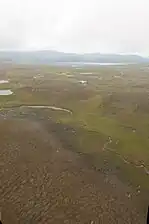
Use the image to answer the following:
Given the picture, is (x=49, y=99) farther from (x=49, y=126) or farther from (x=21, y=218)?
(x=21, y=218)

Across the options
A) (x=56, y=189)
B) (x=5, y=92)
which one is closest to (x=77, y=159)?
(x=56, y=189)

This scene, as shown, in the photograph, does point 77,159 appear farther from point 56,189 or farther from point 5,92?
point 5,92

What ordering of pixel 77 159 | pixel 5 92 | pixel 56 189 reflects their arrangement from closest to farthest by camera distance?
pixel 56 189 < pixel 77 159 < pixel 5 92

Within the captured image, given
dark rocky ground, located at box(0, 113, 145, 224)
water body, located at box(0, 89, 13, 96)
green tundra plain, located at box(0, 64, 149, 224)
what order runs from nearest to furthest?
dark rocky ground, located at box(0, 113, 145, 224)
green tundra plain, located at box(0, 64, 149, 224)
water body, located at box(0, 89, 13, 96)

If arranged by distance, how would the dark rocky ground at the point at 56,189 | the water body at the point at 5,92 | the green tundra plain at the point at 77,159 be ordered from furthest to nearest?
1. the water body at the point at 5,92
2. the green tundra plain at the point at 77,159
3. the dark rocky ground at the point at 56,189

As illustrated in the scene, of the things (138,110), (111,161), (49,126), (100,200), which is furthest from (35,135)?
(138,110)

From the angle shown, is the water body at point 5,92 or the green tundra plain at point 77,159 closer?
the green tundra plain at point 77,159

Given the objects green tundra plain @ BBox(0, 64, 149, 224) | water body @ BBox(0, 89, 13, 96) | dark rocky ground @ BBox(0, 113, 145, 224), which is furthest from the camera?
water body @ BBox(0, 89, 13, 96)

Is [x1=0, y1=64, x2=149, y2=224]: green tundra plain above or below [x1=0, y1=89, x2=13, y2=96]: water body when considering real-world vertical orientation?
below

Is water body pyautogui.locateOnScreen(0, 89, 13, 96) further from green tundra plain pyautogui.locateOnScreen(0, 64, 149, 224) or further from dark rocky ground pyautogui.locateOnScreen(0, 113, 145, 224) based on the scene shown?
dark rocky ground pyautogui.locateOnScreen(0, 113, 145, 224)

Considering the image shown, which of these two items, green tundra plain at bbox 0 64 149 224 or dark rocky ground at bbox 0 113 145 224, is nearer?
dark rocky ground at bbox 0 113 145 224

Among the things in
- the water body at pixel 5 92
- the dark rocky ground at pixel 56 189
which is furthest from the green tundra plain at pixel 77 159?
the water body at pixel 5 92

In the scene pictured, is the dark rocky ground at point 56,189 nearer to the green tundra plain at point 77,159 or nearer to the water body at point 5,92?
the green tundra plain at point 77,159

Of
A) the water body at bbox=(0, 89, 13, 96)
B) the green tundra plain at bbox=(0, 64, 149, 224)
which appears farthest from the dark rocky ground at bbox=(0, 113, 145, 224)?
the water body at bbox=(0, 89, 13, 96)
